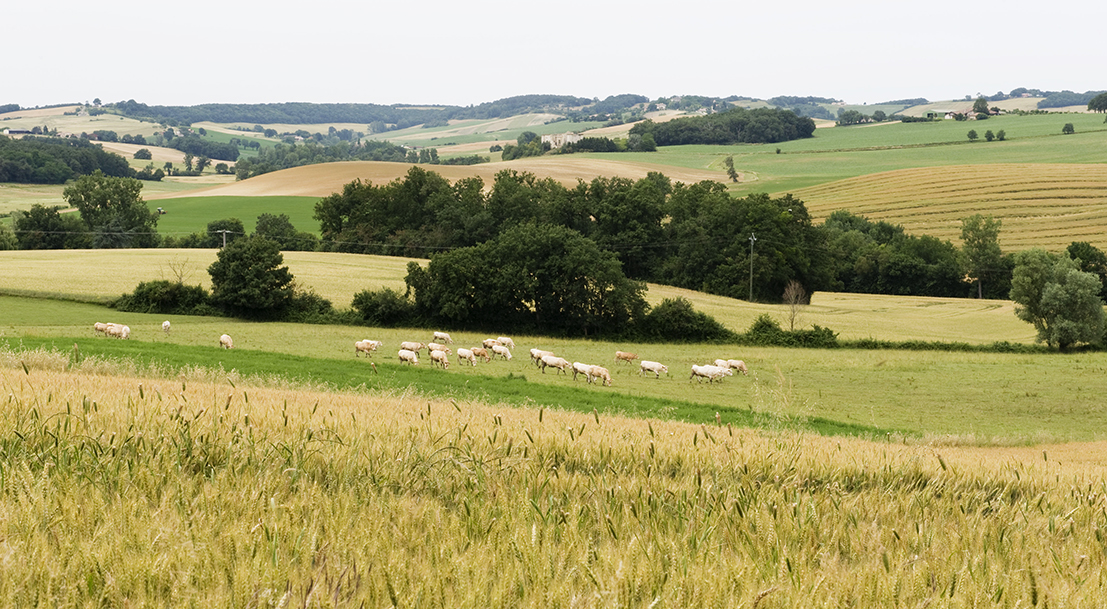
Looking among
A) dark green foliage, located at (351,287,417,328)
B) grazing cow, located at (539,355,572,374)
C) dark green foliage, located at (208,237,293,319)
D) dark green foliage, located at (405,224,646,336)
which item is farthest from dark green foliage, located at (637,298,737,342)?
dark green foliage, located at (208,237,293,319)

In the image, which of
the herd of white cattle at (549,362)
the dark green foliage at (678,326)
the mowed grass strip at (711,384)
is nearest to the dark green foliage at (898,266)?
the mowed grass strip at (711,384)

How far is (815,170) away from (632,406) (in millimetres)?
154145

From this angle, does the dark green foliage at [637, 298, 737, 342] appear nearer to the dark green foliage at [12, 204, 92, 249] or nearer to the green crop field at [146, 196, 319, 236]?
the green crop field at [146, 196, 319, 236]

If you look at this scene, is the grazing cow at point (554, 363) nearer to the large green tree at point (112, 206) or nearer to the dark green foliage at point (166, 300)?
the dark green foliage at point (166, 300)

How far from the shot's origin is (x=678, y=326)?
60812 mm

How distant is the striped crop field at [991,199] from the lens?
357 ft

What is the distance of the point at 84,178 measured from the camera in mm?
107000

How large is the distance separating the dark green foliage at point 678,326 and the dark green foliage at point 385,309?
1643 centimetres

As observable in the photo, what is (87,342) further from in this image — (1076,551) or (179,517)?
(1076,551)

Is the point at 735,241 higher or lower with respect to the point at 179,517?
lower

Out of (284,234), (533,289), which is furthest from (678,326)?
(284,234)

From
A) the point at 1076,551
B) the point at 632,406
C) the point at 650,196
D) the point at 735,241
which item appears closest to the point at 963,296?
the point at 735,241

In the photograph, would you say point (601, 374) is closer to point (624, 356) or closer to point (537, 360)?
point (537, 360)

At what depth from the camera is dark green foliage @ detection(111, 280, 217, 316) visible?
196ft
